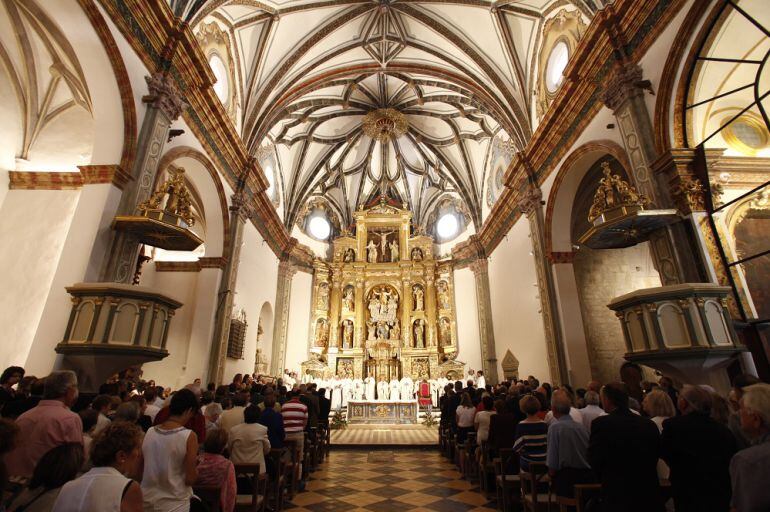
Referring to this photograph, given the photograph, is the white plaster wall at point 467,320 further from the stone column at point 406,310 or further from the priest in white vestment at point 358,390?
the priest in white vestment at point 358,390

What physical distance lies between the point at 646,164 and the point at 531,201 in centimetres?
459

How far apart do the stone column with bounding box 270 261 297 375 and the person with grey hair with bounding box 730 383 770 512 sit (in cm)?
1497

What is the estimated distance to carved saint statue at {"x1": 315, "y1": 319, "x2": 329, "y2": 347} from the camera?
1783 cm

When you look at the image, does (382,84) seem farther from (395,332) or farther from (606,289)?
(606,289)

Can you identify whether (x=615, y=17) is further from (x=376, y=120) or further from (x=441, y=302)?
(x=441, y=302)

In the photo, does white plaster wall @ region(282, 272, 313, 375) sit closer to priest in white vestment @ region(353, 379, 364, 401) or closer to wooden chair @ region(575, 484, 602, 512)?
priest in white vestment @ region(353, 379, 364, 401)

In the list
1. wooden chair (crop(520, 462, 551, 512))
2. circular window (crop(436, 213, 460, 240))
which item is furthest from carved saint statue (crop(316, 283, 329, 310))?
wooden chair (crop(520, 462, 551, 512))

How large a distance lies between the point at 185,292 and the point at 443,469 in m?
8.15

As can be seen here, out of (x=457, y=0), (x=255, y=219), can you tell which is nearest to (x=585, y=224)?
(x=457, y=0)

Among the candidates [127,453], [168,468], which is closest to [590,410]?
[168,468]

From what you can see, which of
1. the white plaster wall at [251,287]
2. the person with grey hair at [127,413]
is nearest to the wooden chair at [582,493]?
the person with grey hair at [127,413]

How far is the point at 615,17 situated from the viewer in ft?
22.5

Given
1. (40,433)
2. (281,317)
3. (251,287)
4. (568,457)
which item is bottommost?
(568,457)

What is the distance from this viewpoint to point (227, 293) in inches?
398
